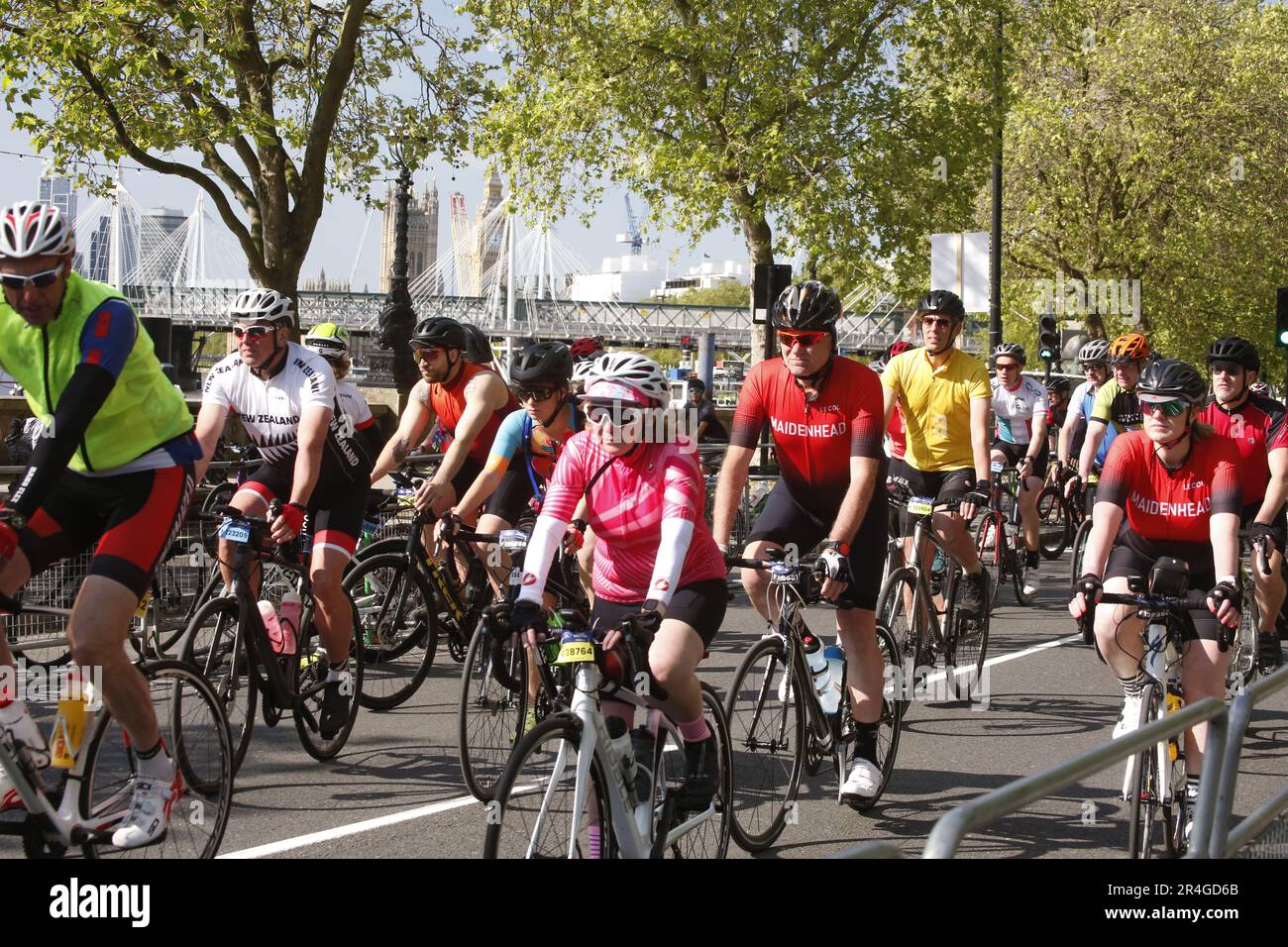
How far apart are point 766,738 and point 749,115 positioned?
18818 millimetres

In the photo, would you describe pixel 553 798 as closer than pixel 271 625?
Yes

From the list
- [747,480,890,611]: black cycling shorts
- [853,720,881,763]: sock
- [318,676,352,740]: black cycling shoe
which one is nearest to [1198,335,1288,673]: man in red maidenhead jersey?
[747,480,890,611]: black cycling shorts

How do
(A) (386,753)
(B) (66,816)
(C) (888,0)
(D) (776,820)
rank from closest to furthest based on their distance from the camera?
(B) (66,816)
(D) (776,820)
(A) (386,753)
(C) (888,0)

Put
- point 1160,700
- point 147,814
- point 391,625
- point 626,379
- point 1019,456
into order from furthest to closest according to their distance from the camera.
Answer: point 1019,456 → point 391,625 → point 1160,700 → point 626,379 → point 147,814

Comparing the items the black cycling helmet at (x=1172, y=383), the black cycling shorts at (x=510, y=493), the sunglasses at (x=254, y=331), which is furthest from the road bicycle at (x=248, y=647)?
the black cycling helmet at (x=1172, y=383)

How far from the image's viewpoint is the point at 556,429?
756 cm

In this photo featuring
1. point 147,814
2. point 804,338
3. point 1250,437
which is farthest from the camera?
point 1250,437

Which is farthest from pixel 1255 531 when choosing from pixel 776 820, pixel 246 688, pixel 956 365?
pixel 246 688

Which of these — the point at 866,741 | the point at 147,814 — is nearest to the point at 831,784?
the point at 866,741

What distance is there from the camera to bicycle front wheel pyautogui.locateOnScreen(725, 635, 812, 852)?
5.68m

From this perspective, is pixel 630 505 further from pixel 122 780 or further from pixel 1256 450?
pixel 1256 450

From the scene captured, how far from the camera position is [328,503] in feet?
24.0
